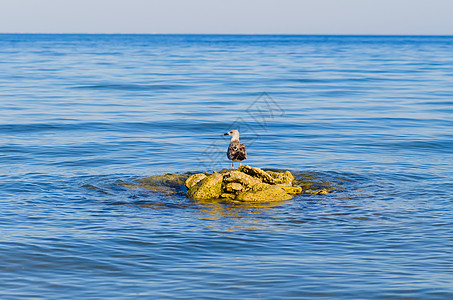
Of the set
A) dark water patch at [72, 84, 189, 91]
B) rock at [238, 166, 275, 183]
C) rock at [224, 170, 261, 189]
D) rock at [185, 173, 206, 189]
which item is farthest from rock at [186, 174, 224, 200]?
dark water patch at [72, 84, 189, 91]

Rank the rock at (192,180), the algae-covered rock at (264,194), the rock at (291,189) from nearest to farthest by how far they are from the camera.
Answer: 1. the algae-covered rock at (264,194)
2. the rock at (291,189)
3. the rock at (192,180)

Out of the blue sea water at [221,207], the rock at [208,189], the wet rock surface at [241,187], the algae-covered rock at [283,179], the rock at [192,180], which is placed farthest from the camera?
the algae-covered rock at [283,179]

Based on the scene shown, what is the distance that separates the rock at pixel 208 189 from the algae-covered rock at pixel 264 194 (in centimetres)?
53

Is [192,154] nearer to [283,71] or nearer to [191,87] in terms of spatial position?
[191,87]

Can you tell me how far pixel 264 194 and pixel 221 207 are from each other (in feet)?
3.64

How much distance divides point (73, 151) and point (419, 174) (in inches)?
440

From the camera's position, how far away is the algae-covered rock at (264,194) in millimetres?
13234

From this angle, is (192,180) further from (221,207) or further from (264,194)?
(264,194)

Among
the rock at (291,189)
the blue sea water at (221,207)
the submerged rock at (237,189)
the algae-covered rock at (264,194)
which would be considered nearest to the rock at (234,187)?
the submerged rock at (237,189)

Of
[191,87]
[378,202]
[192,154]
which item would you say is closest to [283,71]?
[191,87]

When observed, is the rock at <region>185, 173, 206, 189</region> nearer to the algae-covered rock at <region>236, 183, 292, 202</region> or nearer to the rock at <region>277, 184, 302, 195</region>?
the algae-covered rock at <region>236, 183, 292, 202</region>

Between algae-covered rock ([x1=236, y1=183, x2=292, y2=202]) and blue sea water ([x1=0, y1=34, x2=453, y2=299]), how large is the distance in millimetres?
298

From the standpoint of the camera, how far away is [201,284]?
8.54 m

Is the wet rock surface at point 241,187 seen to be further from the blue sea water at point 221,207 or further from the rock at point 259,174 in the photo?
the blue sea water at point 221,207
